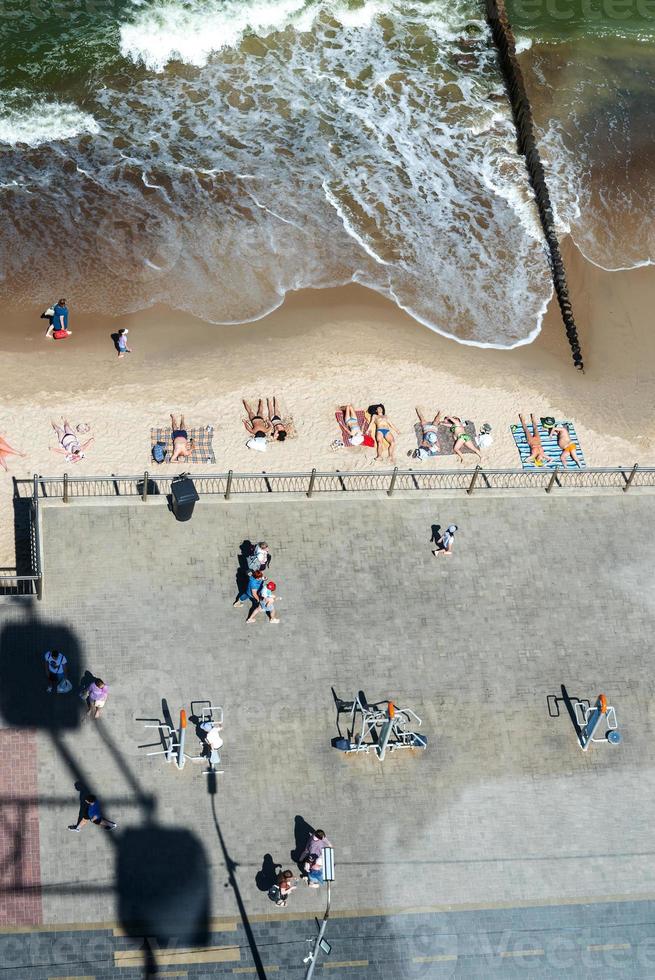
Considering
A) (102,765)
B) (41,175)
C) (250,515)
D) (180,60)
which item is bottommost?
(102,765)

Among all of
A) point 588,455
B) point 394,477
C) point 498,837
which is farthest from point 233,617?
point 588,455

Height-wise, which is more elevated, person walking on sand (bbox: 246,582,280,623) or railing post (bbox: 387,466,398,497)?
railing post (bbox: 387,466,398,497)

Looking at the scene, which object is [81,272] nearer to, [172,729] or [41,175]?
[41,175]

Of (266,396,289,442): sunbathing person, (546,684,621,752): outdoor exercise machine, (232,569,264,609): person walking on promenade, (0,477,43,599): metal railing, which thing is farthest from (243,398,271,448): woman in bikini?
(546,684,621,752): outdoor exercise machine

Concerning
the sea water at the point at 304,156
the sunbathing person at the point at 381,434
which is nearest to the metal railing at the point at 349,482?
the sunbathing person at the point at 381,434

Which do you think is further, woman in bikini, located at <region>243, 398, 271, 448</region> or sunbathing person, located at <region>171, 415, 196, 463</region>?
woman in bikini, located at <region>243, 398, 271, 448</region>

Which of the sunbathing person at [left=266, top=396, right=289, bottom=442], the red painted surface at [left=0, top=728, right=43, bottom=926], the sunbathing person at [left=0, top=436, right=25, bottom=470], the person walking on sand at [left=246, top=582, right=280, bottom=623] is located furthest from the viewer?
the sunbathing person at [left=266, top=396, right=289, bottom=442]

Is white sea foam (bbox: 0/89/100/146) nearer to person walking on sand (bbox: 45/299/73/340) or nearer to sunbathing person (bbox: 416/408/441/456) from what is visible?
person walking on sand (bbox: 45/299/73/340)
